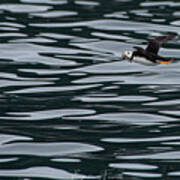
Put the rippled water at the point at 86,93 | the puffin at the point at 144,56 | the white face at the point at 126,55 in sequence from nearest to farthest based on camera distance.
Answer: the rippled water at the point at 86,93
the puffin at the point at 144,56
the white face at the point at 126,55

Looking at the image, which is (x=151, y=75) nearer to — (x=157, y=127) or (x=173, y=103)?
(x=173, y=103)

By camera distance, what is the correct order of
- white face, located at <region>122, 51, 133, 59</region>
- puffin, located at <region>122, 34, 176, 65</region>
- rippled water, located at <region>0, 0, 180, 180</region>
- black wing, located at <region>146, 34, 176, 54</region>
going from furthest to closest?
black wing, located at <region>146, 34, 176, 54</region> < white face, located at <region>122, 51, 133, 59</region> < puffin, located at <region>122, 34, 176, 65</region> < rippled water, located at <region>0, 0, 180, 180</region>

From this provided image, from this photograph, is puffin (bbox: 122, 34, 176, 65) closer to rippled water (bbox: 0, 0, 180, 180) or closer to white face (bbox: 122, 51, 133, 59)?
white face (bbox: 122, 51, 133, 59)

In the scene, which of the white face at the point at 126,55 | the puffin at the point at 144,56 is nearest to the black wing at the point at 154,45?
the puffin at the point at 144,56

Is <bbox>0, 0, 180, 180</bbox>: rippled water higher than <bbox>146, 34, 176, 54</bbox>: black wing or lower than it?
lower

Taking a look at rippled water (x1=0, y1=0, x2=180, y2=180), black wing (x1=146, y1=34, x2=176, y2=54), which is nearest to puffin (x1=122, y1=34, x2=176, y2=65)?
black wing (x1=146, y1=34, x2=176, y2=54)

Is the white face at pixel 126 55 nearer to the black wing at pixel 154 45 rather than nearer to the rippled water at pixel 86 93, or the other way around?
the black wing at pixel 154 45

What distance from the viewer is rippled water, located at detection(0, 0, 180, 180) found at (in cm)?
1415

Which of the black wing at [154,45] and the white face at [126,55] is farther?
the black wing at [154,45]

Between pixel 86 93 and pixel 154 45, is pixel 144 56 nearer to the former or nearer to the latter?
pixel 154 45

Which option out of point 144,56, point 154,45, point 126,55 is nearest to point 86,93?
point 126,55

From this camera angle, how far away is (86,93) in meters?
19.1

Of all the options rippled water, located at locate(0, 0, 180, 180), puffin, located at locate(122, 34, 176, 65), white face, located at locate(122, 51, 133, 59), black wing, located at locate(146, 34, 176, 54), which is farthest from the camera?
black wing, located at locate(146, 34, 176, 54)

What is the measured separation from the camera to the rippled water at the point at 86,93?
14.1 metres
